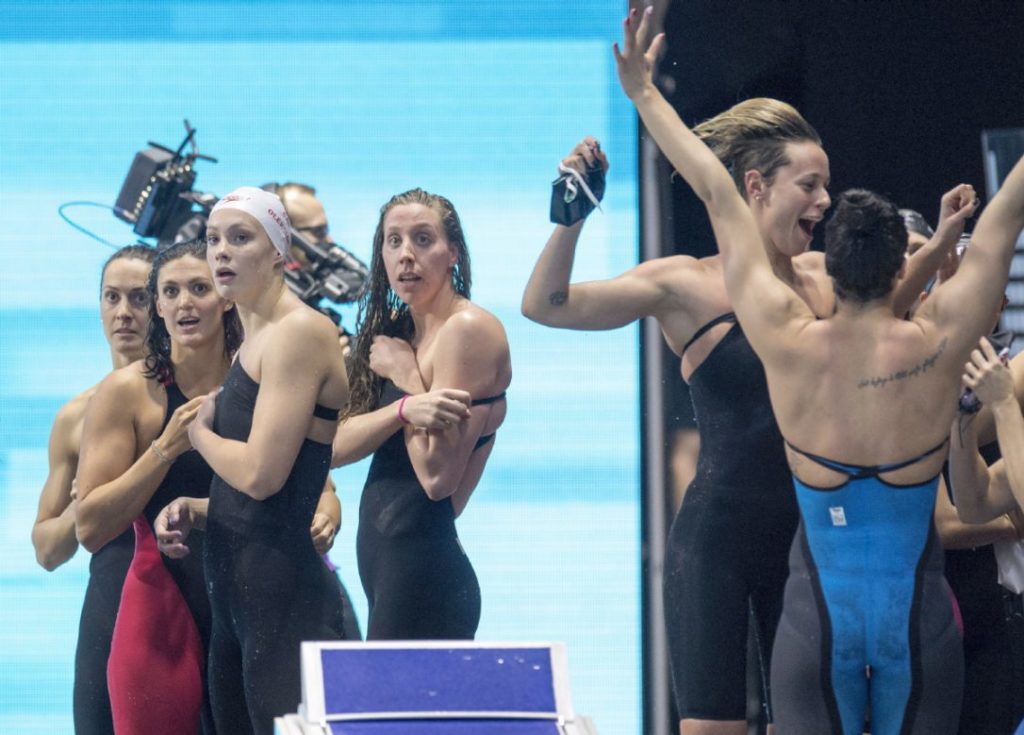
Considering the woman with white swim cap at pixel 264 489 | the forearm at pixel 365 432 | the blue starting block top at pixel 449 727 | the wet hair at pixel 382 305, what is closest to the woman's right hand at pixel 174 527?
the woman with white swim cap at pixel 264 489

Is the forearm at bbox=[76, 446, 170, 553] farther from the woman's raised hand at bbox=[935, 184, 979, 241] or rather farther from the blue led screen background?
the woman's raised hand at bbox=[935, 184, 979, 241]

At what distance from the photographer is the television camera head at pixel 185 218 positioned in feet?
16.0

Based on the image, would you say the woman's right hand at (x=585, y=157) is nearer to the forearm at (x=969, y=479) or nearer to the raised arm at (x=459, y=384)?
A: the raised arm at (x=459, y=384)

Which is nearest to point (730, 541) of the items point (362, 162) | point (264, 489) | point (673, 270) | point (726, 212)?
point (673, 270)

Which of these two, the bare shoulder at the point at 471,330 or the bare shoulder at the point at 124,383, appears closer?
the bare shoulder at the point at 471,330

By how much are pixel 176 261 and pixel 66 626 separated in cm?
215

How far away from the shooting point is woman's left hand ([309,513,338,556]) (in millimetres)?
3883

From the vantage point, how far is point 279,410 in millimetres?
3252

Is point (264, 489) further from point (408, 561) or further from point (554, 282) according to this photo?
point (554, 282)

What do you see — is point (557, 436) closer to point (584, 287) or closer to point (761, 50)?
point (761, 50)

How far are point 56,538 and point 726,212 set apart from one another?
7.52 ft

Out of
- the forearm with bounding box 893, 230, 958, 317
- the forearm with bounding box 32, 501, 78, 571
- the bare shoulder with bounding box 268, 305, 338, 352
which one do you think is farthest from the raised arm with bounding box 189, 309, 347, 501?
the forearm with bounding box 893, 230, 958, 317

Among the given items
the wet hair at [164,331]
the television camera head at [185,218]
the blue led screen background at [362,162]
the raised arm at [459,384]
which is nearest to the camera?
the raised arm at [459,384]

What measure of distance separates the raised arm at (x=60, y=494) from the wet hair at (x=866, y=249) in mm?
2348
